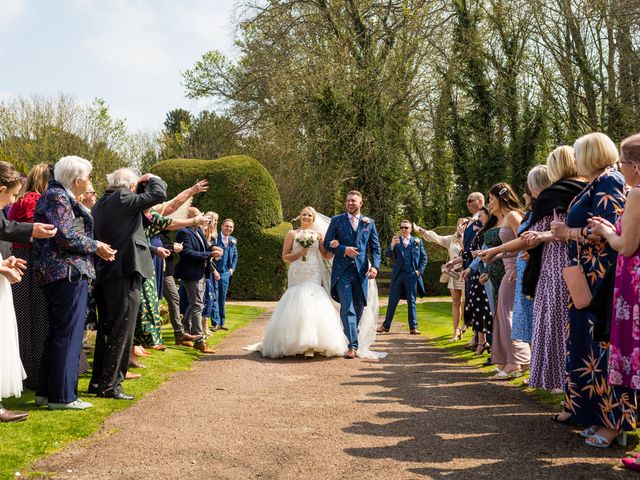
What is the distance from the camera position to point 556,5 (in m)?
21.4

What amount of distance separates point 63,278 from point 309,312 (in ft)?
13.5

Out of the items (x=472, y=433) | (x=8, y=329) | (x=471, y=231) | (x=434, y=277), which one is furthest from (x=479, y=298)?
(x=434, y=277)

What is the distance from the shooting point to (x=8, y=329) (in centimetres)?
516

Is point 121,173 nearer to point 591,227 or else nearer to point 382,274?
point 591,227

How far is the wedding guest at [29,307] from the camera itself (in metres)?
6.37

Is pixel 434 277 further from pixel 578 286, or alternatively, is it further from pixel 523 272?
pixel 578 286

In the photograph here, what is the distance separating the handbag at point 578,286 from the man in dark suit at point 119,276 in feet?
12.0

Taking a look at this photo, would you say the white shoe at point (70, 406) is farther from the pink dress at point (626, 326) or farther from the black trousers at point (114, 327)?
the pink dress at point (626, 326)

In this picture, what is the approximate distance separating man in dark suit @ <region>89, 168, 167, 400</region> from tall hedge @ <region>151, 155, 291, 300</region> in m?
13.7

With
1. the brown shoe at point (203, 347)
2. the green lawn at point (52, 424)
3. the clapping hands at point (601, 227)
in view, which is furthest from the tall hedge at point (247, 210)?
the clapping hands at point (601, 227)

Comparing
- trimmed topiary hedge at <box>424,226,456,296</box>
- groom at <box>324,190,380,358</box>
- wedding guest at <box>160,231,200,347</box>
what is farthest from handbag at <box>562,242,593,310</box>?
trimmed topiary hedge at <box>424,226,456,296</box>

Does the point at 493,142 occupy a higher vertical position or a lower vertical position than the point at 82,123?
lower

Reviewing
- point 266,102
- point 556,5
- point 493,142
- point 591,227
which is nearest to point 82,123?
point 266,102

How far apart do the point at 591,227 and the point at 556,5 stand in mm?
19360
